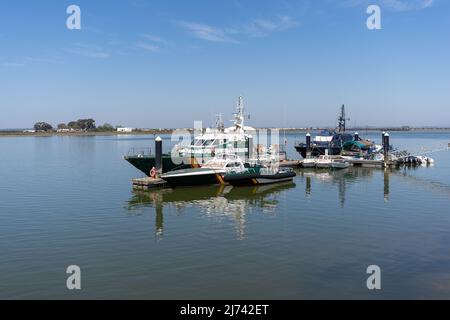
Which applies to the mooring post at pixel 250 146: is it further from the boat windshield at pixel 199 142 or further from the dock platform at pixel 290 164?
the dock platform at pixel 290 164

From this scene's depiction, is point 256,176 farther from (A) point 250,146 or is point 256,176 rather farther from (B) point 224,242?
(B) point 224,242

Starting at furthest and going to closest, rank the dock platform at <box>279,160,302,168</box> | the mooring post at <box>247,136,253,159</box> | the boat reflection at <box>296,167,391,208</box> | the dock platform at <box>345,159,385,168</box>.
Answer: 1. the dock platform at <box>345,159,385,168</box>
2. the dock platform at <box>279,160,302,168</box>
3. the mooring post at <box>247,136,253,159</box>
4. the boat reflection at <box>296,167,391,208</box>

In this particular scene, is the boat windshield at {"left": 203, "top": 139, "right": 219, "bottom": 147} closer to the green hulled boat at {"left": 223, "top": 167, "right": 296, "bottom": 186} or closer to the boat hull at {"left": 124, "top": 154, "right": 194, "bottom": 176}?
the boat hull at {"left": 124, "top": 154, "right": 194, "bottom": 176}

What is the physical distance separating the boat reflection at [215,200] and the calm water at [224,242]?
0.13 m

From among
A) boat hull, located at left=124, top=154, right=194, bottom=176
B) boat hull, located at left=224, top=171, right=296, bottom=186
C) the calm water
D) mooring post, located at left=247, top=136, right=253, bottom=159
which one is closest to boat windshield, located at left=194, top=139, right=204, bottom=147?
boat hull, located at left=124, top=154, right=194, bottom=176

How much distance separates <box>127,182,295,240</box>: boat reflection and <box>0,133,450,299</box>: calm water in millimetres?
134

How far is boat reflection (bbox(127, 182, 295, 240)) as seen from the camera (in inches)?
1023

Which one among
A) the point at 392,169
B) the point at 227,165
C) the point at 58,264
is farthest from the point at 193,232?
the point at 392,169

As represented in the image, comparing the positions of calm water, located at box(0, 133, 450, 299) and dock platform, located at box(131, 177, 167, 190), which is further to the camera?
dock platform, located at box(131, 177, 167, 190)

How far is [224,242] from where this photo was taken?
64.3ft

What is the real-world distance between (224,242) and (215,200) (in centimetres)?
1154

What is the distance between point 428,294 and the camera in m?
13.6

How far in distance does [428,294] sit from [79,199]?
24971 mm
